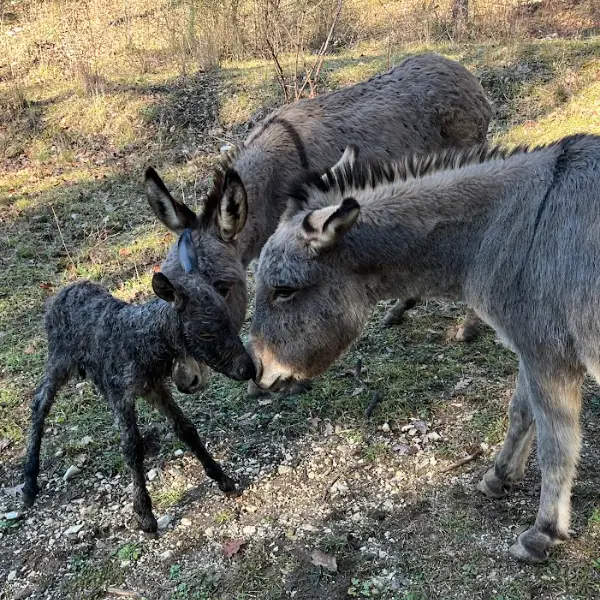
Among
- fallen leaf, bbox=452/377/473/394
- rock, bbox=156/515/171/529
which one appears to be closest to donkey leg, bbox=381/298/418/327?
fallen leaf, bbox=452/377/473/394

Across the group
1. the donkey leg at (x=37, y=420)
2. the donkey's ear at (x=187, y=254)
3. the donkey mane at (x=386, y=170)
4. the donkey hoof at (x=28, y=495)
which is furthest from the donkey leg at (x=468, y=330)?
the donkey hoof at (x=28, y=495)

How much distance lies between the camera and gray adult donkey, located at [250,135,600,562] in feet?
8.63

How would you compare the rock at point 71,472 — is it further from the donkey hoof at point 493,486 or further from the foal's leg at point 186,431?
the donkey hoof at point 493,486

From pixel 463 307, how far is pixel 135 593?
12.1 feet

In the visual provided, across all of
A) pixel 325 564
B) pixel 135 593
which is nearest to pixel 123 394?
pixel 135 593

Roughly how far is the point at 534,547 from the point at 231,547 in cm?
162

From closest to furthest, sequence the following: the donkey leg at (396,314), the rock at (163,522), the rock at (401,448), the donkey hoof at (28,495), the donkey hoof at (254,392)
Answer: the rock at (163,522)
the donkey hoof at (28,495)
the rock at (401,448)
the donkey hoof at (254,392)
the donkey leg at (396,314)

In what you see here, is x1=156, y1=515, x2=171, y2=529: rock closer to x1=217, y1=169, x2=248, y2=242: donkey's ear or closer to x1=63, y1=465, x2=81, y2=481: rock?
x1=63, y1=465, x2=81, y2=481: rock

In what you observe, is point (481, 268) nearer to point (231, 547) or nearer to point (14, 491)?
point (231, 547)

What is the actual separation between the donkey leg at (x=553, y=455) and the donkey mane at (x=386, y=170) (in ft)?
4.01

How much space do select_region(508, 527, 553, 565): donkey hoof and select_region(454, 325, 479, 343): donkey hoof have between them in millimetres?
2095

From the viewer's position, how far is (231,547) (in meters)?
3.29

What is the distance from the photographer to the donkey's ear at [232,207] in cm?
360

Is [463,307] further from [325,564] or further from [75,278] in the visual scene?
[75,278]
